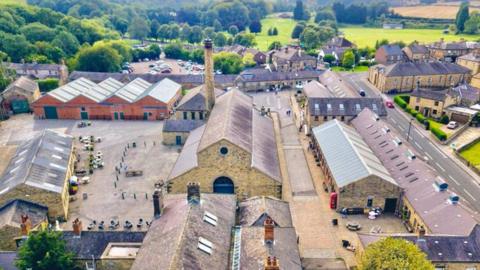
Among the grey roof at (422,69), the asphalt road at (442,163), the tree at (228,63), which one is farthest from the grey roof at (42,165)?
the grey roof at (422,69)

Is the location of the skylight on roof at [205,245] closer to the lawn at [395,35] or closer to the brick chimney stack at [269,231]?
the brick chimney stack at [269,231]

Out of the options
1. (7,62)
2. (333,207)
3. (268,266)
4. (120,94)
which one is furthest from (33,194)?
(7,62)

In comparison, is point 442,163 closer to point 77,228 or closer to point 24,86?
point 77,228

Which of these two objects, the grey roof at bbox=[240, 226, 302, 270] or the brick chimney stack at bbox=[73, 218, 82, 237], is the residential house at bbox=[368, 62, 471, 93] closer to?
the grey roof at bbox=[240, 226, 302, 270]

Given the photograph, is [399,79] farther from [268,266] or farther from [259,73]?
[268,266]

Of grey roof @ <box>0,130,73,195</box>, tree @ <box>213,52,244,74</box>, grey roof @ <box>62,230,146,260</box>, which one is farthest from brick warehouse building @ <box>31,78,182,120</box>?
grey roof @ <box>62,230,146,260</box>

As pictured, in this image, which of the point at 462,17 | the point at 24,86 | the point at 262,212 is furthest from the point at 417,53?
the point at 24,86
